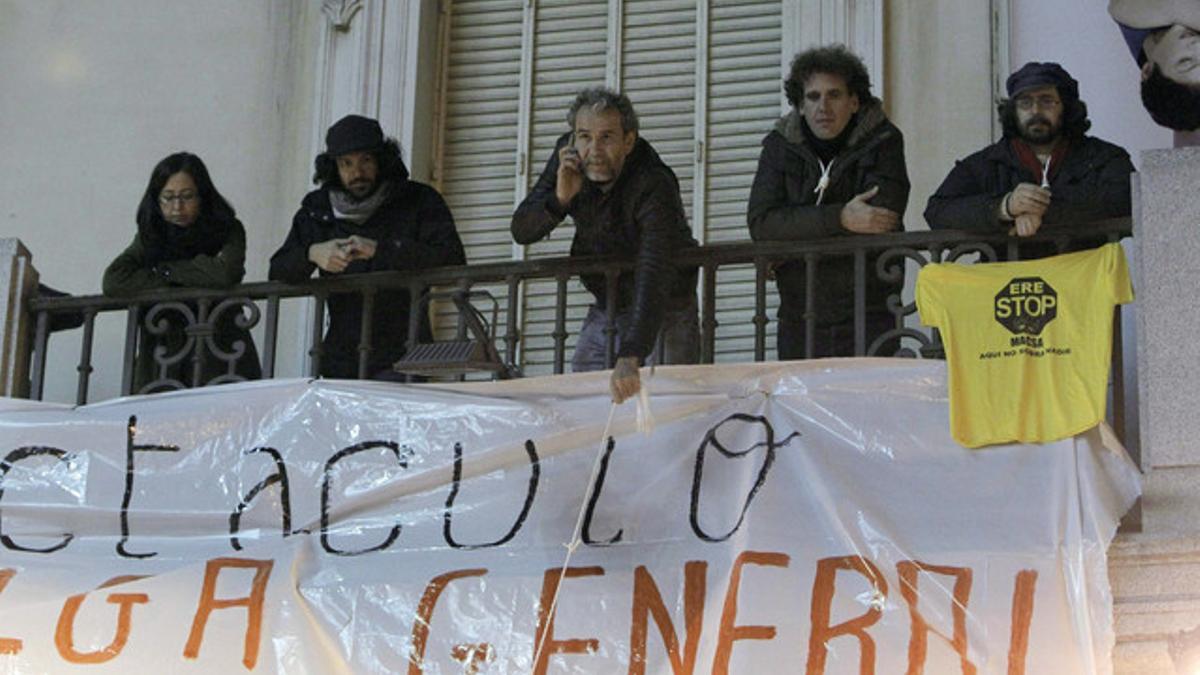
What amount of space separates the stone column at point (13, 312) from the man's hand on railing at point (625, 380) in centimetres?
276

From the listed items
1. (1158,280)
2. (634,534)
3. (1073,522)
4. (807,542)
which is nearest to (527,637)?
(634,534)

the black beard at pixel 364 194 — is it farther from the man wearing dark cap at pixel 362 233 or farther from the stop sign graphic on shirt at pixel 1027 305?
the stop sign graphic on shirt at pixel 1027 305

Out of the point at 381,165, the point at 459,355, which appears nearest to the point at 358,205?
the point at 381,165

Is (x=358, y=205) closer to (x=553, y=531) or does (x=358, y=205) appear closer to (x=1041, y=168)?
(x=553, y=531)

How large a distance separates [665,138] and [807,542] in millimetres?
3223

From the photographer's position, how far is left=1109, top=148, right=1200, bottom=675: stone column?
6.95m

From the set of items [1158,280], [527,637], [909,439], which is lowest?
[527,637]

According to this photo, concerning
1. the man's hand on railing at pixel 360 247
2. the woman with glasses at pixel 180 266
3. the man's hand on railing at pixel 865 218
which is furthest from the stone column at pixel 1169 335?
the woman with glasses at pixel 180 266

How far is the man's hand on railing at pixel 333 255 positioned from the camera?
→ 332 inches

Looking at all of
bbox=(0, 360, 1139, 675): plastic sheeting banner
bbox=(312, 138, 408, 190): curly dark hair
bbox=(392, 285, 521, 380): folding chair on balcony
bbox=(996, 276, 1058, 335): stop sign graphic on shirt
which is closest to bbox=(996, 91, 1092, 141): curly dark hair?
bbox=(996, 276, 1058, 335): stop sign graphic on shirt

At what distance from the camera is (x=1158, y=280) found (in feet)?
23.9

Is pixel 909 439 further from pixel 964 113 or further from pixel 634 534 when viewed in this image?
pixel 964 113

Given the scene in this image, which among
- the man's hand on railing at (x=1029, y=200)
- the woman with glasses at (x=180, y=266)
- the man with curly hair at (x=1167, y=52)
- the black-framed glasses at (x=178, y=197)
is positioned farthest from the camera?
the black-framed glasses at (x=178, y=197)

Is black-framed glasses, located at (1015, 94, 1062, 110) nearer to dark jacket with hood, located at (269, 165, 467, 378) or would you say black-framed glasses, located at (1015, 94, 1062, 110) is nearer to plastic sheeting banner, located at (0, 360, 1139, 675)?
plastic sheeting banner, located at (0, 360, 1139, 675)
